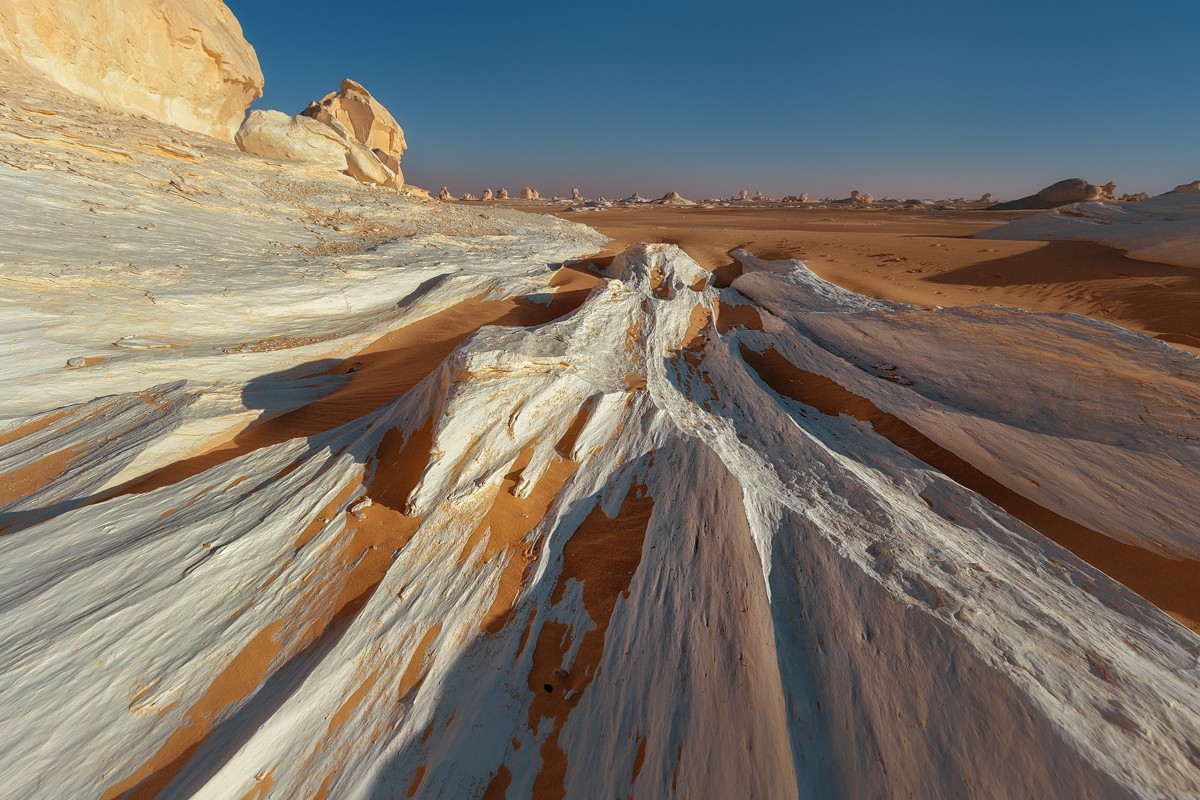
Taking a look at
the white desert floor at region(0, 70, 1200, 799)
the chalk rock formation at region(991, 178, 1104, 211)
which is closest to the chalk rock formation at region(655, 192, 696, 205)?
the chalk rock formation at region(991, 178, 1104, 211)

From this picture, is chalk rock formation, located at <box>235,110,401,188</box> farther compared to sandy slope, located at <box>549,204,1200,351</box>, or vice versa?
chalk rock formation, located at <box>235,110,401,188</box>

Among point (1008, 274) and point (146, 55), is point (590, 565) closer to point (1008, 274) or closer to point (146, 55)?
point (1008, 274)

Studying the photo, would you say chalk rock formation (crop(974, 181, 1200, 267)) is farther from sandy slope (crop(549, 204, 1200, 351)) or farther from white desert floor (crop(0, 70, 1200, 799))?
white desert floor (crop(0, 70, 1200, 799))

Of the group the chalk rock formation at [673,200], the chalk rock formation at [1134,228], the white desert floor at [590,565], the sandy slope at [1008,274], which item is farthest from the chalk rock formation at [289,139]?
the chalk rock formation at [673,200]

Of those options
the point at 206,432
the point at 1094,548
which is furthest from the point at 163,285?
the point at 1094,548

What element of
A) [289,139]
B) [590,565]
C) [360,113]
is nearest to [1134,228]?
[590,565]
